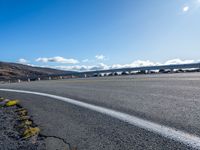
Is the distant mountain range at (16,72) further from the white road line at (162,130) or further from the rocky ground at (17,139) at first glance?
the white road line at (162,130)

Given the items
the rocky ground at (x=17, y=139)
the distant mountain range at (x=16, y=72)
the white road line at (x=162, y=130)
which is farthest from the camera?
the distant mountain range at (x=16, y=72)

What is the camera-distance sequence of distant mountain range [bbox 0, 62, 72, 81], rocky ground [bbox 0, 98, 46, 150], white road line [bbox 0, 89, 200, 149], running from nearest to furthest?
white road line [bbox 0, 89, 200, 149]
rocky ground [bbox 0, 98, 46, 150]
distant mountain range [bbox 0, 62, 72, 81]

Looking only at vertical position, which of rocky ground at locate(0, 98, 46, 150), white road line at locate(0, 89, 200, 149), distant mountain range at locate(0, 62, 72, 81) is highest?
distant mountain range at locate(0, 62, 72, 81)

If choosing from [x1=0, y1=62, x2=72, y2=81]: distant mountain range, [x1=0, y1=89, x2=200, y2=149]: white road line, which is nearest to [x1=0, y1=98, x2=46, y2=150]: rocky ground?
[x1=0, y1=89, x2=200, y2=149]: white road line

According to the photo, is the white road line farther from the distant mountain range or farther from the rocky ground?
the distant mountain range

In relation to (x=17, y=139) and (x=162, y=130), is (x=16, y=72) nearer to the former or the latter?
(x=17, y=139)

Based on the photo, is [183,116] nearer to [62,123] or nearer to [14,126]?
[62,123]

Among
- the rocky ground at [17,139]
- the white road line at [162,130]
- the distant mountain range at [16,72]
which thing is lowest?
the rocky ground at [17,139]

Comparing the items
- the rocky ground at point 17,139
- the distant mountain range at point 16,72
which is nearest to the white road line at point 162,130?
the rocky ground at point 17,139

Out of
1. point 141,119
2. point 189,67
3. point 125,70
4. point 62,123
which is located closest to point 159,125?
point 141,119

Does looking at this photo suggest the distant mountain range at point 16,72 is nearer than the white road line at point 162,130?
No

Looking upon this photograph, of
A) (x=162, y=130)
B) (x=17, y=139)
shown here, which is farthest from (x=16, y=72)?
(x=162, y=130)

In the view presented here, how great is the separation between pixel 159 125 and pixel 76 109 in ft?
8.22

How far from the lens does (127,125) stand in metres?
3.79
